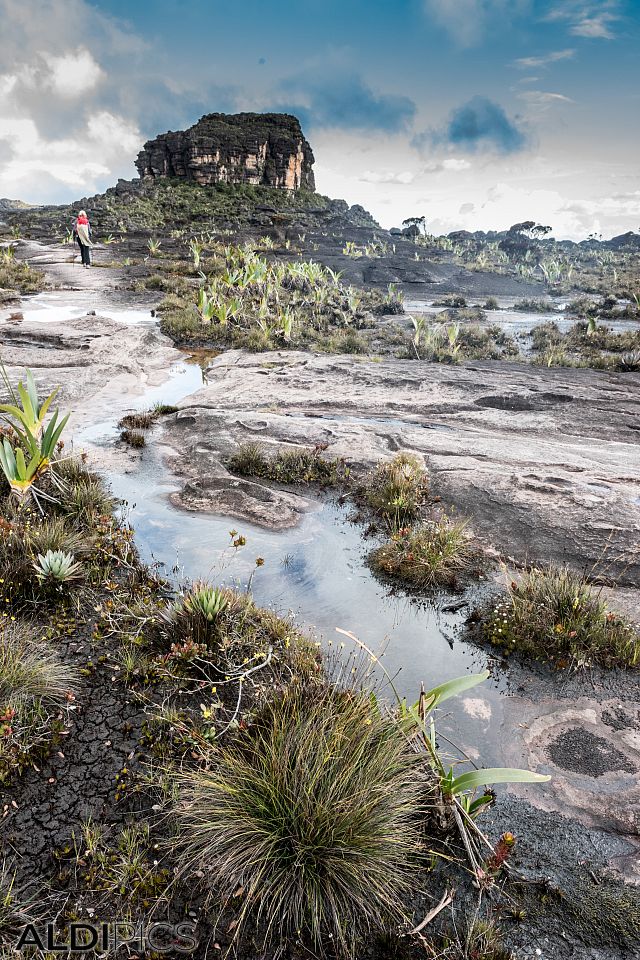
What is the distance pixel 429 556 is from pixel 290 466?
2827 mm

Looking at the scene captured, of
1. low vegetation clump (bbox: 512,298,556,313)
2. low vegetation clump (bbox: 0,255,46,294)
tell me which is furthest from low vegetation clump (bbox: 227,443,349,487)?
low vegetation clump (bbox: 512,298,556,313)

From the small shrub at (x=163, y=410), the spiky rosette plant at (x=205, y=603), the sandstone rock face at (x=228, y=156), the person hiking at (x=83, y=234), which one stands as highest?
the sandstone rock face at (x=228, y=156)

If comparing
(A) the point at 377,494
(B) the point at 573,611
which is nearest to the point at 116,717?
(B) the point at 573,611

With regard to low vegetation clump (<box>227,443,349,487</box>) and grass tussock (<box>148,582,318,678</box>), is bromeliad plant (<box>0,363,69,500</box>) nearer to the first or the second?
grass tussock (<box>148,582,318,678</box>)

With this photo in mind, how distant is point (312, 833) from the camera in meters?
2.22

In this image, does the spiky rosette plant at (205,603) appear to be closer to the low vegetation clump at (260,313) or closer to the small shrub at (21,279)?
the low vegetation clump at (260,313)

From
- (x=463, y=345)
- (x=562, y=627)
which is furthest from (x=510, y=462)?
(x=463, y=345)

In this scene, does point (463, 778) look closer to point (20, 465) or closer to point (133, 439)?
point (20, 465)

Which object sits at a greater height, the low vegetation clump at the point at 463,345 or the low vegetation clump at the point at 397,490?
the low vegetation clump at the point at 463,345

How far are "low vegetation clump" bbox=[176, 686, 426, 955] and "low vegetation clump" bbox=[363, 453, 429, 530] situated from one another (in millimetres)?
3429

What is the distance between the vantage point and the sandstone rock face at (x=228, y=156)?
80625 millimetres

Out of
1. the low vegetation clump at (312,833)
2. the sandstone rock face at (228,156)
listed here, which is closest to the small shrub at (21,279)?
the low vegetation clump at (312,833)

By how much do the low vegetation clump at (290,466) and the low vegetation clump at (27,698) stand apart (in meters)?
3.98

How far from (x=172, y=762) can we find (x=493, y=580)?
3.34m
